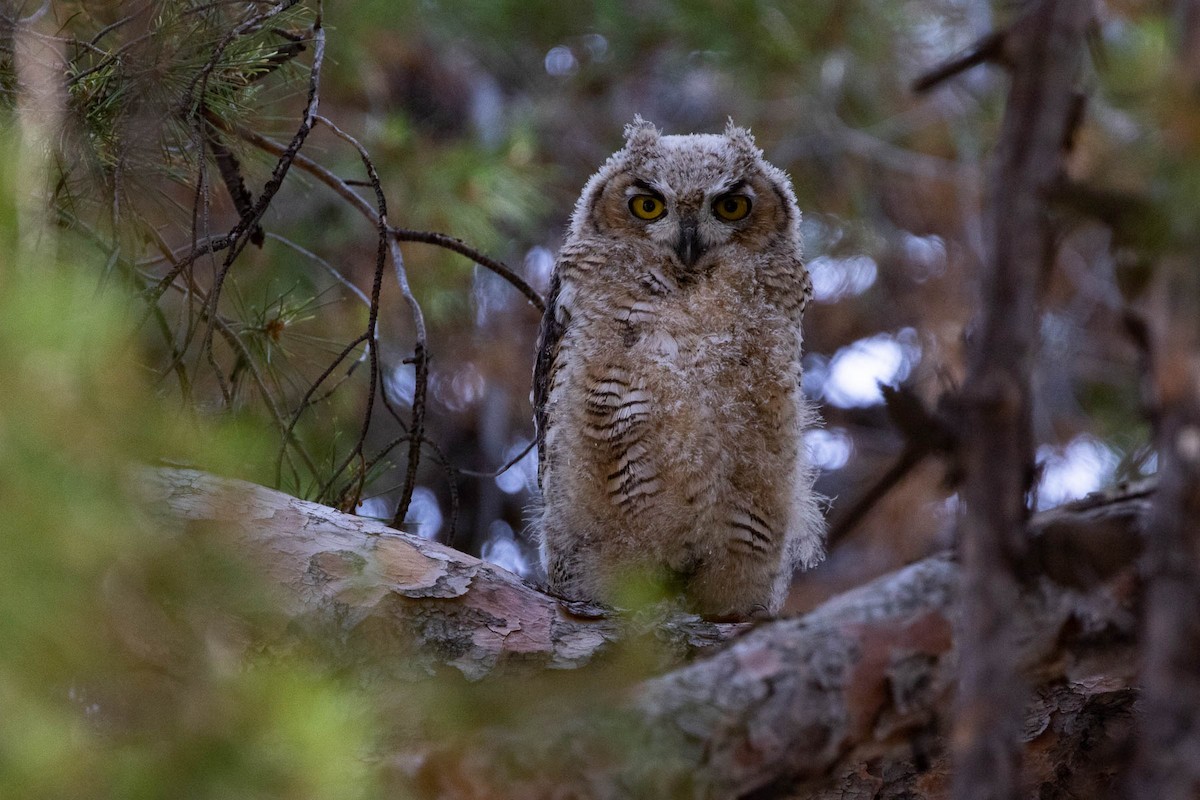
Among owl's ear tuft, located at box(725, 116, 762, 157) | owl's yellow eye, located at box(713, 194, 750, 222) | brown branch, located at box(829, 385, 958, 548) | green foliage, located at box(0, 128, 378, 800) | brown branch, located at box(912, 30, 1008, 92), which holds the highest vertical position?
owl's ear tuft, located at box(725, 116, 762, 157)

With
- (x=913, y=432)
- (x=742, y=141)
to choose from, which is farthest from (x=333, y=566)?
(x=742, y=141)

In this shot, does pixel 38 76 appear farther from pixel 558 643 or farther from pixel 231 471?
pixel 558 643

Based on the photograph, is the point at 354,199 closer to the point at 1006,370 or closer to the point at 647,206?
the point at 647,206

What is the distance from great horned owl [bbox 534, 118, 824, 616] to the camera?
106 inches

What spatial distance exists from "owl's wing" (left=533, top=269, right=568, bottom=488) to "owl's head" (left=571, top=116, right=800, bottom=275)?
8.7 inches

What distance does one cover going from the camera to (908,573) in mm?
1478

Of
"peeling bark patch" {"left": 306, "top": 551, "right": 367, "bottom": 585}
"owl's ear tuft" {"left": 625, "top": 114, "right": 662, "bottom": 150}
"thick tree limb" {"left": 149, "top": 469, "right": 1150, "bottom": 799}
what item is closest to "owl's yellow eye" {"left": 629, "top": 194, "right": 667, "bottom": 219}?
"owl's ear tuft" {"left": 625, "top": 114, "right": 662, "bottom": 150}

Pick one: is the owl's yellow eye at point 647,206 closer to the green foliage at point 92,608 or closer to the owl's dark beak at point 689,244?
the owl's dark beak at point 689,244

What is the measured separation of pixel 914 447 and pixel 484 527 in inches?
171

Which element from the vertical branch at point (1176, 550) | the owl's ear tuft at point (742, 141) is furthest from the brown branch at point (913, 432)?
the owl's ear tuft at point (742, 141)

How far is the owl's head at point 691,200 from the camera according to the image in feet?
9.82

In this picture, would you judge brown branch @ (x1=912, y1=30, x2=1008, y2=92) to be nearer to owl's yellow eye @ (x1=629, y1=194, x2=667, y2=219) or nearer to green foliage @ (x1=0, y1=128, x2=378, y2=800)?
green foliage @ (x1=0, y1=128, x2=378, y2=800)

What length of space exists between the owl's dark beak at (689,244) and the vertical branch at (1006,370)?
5.99 feet

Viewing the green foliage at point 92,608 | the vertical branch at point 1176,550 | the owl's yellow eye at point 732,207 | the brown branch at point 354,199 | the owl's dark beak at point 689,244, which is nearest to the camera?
the green foliage at point 92,608
